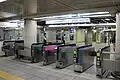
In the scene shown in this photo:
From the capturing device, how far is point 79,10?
18.8 ft

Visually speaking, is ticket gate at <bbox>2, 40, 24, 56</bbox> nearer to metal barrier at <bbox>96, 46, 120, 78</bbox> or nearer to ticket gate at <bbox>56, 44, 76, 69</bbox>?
ticket gate at <bbox>56, 44, 76, 69</bbox>

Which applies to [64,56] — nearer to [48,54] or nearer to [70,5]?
[48,54]

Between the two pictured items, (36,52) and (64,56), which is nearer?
(64,56)

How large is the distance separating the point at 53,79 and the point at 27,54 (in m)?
3.78

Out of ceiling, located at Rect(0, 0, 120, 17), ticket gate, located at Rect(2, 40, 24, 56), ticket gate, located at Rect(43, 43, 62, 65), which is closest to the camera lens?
ceiling, located at Rect(0, 0, 120, 17)

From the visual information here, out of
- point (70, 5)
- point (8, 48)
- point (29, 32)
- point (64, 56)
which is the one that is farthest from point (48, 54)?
point (8, 48)

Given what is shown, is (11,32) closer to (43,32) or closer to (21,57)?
(43,32)

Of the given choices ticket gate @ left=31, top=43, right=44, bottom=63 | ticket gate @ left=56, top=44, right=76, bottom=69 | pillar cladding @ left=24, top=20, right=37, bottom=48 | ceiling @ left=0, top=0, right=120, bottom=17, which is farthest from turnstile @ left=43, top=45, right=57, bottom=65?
ceiling @ left=0, top=0, right=120, bottom=17

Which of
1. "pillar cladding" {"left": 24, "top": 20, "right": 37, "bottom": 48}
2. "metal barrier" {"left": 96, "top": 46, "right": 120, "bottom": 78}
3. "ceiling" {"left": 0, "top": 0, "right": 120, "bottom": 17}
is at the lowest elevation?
"metal barrier" {"left": 96, "top": 46, "right": 120, "bottom": 78}

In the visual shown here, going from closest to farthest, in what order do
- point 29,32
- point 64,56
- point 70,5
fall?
point 70,5
point 64,56
point 29,32

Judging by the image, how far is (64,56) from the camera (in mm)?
6770

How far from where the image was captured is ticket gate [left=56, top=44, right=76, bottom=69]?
649cm

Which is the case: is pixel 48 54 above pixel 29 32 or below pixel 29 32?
below

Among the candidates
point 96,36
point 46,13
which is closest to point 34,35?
point 46,13
